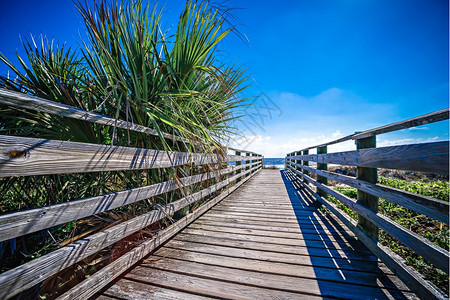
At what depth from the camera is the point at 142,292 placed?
45.9 inches

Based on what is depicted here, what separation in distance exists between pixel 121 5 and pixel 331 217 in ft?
11.1

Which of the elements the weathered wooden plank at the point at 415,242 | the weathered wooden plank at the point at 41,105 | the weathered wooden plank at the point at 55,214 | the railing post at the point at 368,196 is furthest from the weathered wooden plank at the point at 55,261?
the railing post at the point at 368,196

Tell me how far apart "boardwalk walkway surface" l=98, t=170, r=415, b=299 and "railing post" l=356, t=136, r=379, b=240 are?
0.19 m

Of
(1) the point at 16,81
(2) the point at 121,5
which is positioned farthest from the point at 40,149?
(2) the point at 121,5

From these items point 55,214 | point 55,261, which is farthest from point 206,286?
point 55,214

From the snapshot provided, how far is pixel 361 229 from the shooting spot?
173 centimetres

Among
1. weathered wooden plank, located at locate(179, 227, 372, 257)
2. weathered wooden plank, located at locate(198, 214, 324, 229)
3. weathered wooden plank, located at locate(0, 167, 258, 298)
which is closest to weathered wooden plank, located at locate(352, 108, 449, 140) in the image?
weathered wooden plank, located at locate(179, 227, 372, 257)

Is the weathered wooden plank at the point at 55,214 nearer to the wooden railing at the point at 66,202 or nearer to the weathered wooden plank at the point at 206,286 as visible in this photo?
the wooden railing at the point at 66,202

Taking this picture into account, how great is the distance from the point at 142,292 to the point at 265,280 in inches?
32.8

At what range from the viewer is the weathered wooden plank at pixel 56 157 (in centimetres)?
74

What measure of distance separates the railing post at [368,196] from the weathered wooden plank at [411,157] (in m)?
0.09

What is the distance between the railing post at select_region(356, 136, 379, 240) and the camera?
160 centimetres

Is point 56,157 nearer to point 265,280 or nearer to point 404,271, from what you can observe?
point 265,280

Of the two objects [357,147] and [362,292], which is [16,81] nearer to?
[362,292]
